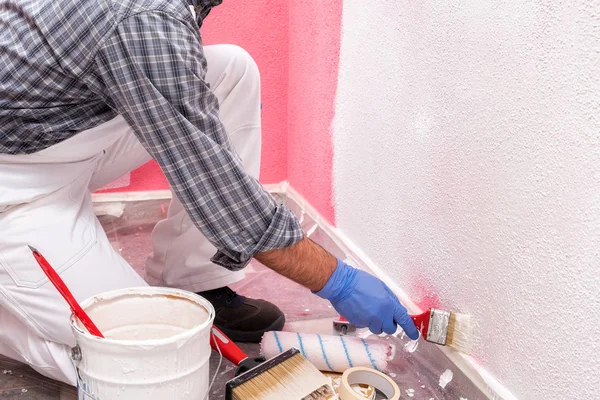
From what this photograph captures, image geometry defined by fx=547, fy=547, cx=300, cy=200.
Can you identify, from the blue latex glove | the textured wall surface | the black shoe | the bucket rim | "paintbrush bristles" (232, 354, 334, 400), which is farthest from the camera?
the textured wall surface

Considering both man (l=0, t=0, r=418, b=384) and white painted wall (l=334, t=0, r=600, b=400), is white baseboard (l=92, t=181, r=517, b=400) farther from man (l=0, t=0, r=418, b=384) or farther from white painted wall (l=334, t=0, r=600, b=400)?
man (l=0, t=0, r=418, b=384)

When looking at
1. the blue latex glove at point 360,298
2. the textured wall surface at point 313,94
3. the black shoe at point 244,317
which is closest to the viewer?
the blue latex glove at point 360,298

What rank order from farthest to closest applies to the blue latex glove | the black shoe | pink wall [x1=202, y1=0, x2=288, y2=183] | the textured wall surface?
pink wall [x1=202, y1=0, x2=288, y2=183] < the textured wall surface < the black shoe < the blue latex glove

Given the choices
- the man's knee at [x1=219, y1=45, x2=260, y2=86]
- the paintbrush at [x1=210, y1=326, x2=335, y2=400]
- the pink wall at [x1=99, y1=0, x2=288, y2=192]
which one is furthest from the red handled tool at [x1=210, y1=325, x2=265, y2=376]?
the pink wall at [x1=99, y1=0, x2=288, y2=192]

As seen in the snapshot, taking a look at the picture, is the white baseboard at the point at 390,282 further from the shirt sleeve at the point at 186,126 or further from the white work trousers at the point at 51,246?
the white work trousers at the point at 51,246

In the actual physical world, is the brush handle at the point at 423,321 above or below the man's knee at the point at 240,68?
below

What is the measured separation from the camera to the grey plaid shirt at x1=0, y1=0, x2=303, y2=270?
82cm

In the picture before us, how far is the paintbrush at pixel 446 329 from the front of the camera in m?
1.08

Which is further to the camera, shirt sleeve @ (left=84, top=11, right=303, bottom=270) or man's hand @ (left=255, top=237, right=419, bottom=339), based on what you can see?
man's hand @ (left=255, top=237, right=419, bottom=339)

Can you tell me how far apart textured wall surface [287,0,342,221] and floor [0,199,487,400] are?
0.13 meters

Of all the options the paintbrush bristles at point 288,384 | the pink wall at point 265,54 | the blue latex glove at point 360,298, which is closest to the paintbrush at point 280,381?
the paintbrush bristles at point 288,384

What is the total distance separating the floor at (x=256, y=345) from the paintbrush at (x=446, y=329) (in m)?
0.06

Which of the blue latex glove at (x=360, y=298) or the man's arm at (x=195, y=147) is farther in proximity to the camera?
the blue latex glove at (x=360, y=298)

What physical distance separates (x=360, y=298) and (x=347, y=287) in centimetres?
3
